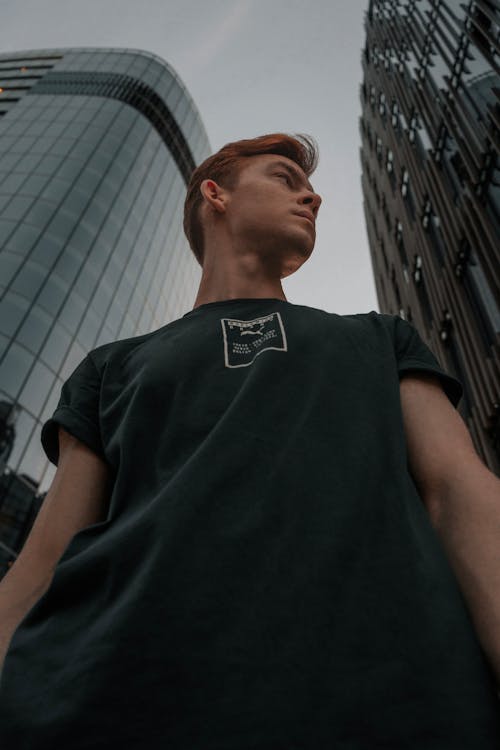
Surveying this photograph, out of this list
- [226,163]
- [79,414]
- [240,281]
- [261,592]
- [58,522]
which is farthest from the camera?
[226,163]

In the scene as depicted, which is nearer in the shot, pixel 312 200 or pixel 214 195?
pixel 312 200

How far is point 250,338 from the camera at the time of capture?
1.66 metres

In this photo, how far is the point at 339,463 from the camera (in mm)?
1191

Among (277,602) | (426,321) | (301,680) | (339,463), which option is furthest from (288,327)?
(426,321)

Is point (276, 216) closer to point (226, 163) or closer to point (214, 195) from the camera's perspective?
point (214, 195)

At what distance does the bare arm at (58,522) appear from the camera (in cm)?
132

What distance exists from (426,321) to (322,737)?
1664cm

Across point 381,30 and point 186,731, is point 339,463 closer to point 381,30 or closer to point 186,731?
point 186,731

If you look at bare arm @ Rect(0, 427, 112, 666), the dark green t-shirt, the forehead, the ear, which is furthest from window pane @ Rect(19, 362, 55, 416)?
the dark green t-shirt

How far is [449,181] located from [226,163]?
12912 millimetres

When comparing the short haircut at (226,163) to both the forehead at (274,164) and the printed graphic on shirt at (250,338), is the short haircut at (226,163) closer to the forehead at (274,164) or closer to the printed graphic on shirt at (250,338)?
the forehead at (274,164)

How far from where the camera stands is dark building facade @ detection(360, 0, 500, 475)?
10656 millimetres

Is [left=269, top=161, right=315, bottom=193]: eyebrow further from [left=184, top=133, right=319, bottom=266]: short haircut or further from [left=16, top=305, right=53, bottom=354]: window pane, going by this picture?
[left=16, top=305, right=53, bottom=354]: window pane

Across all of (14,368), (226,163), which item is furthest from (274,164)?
(14,368)
